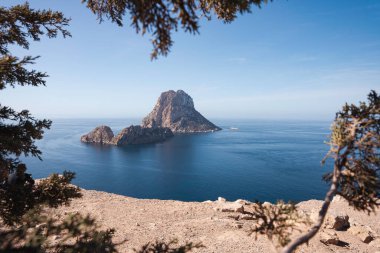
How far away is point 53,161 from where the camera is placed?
7912cm

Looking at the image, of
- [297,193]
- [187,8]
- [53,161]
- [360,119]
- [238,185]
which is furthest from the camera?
[53,161]

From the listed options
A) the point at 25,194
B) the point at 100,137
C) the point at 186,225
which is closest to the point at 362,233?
the point at 186,225

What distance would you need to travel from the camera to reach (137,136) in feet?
445

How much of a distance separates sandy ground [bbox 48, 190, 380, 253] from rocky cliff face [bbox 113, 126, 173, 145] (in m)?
108

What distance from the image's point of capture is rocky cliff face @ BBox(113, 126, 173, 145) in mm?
129875

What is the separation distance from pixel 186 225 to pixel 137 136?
121 m

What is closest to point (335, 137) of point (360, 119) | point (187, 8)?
point (360, 119)

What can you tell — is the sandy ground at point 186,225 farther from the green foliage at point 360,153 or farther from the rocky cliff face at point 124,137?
the rocky cliff face at point 124,137

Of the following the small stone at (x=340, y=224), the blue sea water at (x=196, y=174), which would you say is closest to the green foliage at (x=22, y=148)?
the small stone at (x=340, y=224)

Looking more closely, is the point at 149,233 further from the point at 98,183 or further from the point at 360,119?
the point at 98,183

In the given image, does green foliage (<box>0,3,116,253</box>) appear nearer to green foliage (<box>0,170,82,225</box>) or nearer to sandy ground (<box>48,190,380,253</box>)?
green foliage (<box>0,170,82,225</box>)

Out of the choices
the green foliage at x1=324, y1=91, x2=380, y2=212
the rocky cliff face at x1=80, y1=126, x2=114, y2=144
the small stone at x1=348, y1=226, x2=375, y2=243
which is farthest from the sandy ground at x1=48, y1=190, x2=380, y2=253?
the rocky cliff face at x1=80, y1=126, x2=114, y2=144

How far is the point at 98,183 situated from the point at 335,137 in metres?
61.9

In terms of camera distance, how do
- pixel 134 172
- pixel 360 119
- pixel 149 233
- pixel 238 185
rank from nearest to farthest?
pixel 360 119, pixel 149 233, pixel 238 185, pixel 134 172
